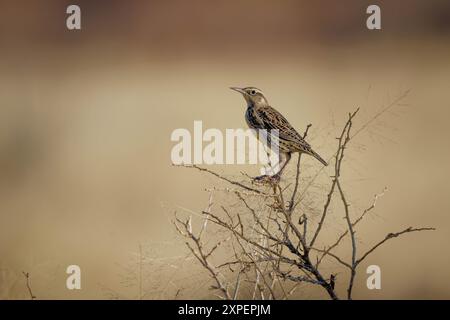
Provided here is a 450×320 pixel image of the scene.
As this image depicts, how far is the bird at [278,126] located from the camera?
170 inches

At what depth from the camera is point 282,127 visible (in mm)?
4570

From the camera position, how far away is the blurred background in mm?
5637

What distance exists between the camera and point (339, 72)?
270 inches

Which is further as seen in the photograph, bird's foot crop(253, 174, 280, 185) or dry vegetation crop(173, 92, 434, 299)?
bird's foot crop(253, 174, 280, 185)

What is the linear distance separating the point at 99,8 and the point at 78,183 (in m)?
2.34

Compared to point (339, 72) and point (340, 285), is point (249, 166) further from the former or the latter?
point (339, 72)

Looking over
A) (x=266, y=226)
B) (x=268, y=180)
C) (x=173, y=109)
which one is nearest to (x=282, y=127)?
(x=268, y=180)

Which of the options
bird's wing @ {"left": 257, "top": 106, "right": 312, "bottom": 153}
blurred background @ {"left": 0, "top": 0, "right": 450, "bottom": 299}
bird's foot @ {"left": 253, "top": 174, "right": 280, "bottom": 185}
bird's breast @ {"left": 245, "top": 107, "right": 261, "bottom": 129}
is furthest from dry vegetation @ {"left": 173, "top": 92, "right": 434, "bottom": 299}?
blurred background @ {"left": 0, "top": 0, "right": 450, "bottom": 299}

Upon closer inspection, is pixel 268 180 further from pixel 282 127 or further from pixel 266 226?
pixel 282 127

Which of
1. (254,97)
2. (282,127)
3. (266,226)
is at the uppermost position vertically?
(254,97)

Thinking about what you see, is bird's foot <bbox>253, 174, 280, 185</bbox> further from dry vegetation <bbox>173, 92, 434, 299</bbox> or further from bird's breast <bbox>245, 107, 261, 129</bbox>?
bird's breast <bbox>245, 107, 261, 129</bbox>

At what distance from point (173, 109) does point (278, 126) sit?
84.1 inches

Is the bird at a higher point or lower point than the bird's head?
lower
